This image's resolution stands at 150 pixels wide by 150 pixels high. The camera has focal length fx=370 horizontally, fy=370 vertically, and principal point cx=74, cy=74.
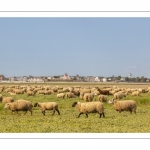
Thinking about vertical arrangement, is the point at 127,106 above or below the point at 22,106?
below

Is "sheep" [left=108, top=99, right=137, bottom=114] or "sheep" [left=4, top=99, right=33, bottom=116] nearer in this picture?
"sheep" [left=4, top=99, right=33, bottom=116]

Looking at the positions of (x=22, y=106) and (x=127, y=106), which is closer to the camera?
(x=22, y=106)

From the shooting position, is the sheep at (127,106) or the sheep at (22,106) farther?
the sheep at (127,106)
